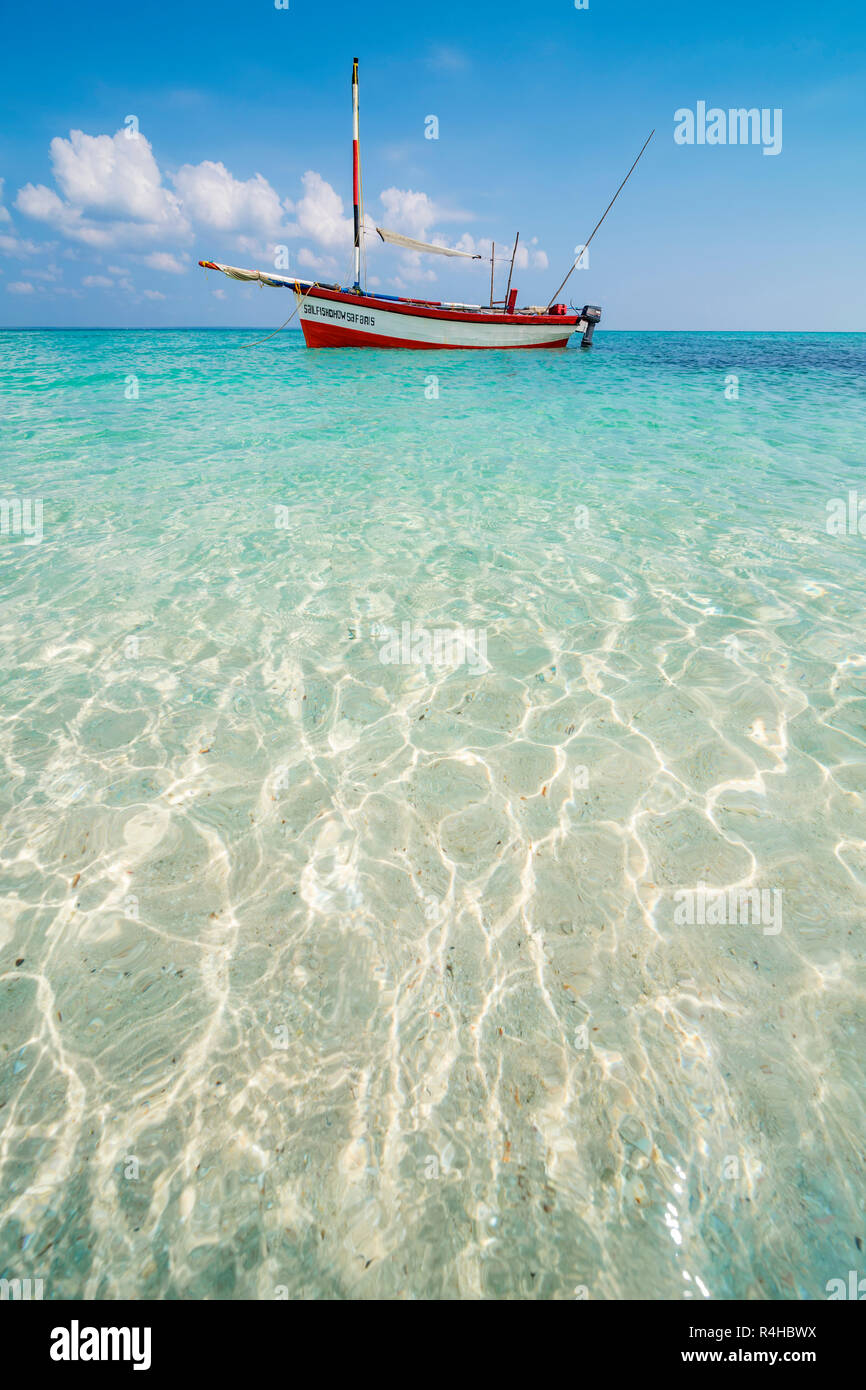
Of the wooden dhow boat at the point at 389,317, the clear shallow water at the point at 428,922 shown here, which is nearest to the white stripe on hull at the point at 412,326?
the wooden dhow boat at the point at 389,317

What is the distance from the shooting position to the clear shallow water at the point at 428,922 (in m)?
2.07

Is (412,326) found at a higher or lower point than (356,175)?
lower

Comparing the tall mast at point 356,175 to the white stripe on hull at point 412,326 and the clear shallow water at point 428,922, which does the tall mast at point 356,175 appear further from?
the clear shallow water at point 428,922

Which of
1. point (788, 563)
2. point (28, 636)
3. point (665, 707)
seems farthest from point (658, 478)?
point (28, 636)

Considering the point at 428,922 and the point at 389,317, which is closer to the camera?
the point at 428,922

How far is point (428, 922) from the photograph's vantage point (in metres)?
3.07

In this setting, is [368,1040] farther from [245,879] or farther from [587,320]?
[587,320]

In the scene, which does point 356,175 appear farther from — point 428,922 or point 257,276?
point 428,922

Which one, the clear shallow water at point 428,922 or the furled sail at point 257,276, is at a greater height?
the furled sail at point 257,276

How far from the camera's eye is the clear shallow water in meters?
2.07

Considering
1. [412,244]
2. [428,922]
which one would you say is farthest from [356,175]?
[428,922]

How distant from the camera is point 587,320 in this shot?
40.8 m

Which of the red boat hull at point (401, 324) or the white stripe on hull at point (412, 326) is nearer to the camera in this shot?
the red boat hull at point (401, 324)

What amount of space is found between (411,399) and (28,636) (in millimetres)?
16857
